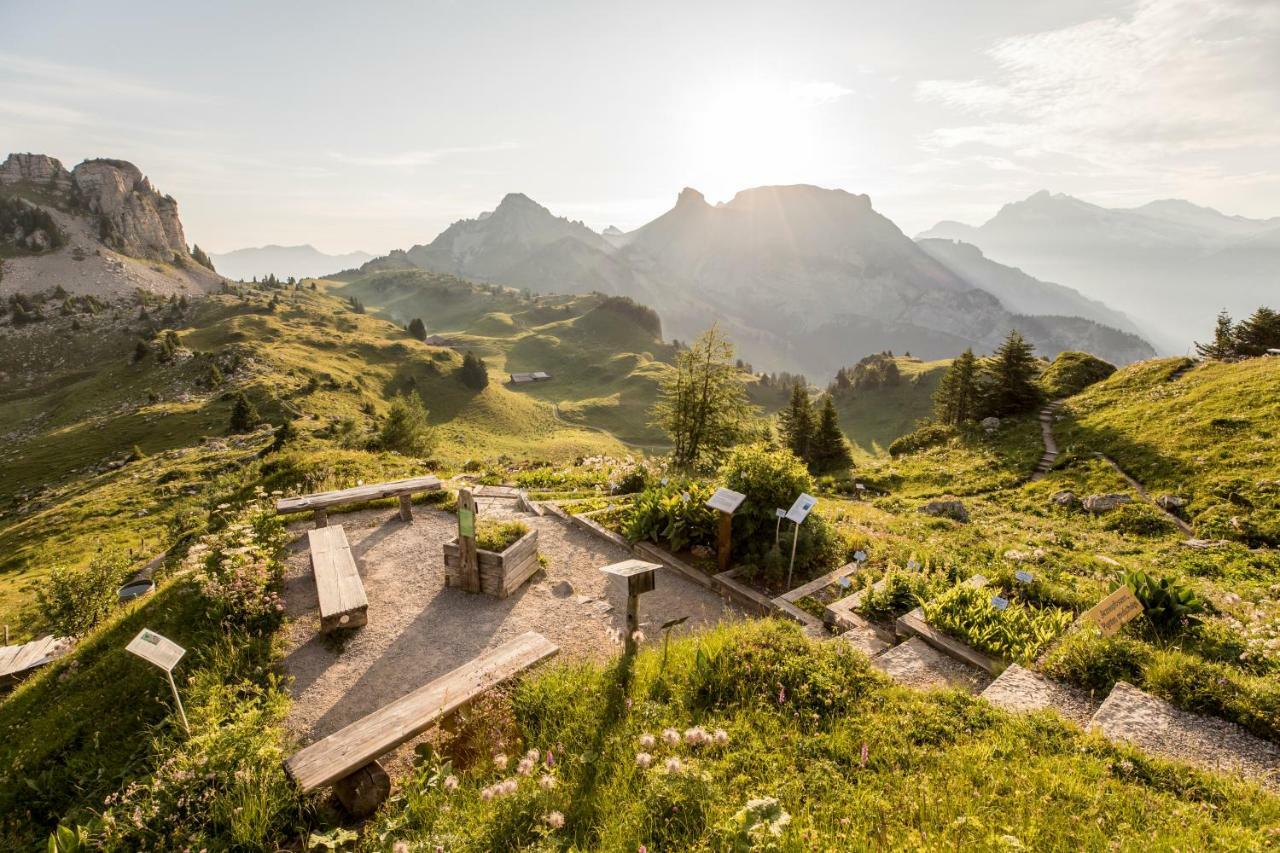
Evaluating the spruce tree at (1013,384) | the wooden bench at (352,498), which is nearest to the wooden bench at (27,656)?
the wooden bench at (352,498)

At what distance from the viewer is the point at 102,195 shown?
158 m

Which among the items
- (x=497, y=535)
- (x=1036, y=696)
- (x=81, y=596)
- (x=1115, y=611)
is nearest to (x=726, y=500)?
(x=497, y=535)

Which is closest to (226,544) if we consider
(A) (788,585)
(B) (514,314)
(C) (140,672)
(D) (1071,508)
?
(C) (140,672)

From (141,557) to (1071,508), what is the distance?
4438 centimetres

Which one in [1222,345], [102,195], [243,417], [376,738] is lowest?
[243,417]

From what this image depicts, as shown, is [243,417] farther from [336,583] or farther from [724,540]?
[724,540]

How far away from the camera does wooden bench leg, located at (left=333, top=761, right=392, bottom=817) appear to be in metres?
5.71

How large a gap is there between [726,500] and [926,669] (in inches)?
184

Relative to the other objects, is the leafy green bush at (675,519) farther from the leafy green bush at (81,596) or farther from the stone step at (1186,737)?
the leafy green bush at (81,596)

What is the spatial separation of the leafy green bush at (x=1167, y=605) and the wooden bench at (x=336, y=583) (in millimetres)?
12700

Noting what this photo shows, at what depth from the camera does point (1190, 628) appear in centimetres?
761

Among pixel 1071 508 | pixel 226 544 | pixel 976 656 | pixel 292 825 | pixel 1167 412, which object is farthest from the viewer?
pixel 1167 412

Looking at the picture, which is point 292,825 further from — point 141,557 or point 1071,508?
point 141,557

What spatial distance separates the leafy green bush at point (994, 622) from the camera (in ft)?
25.1
